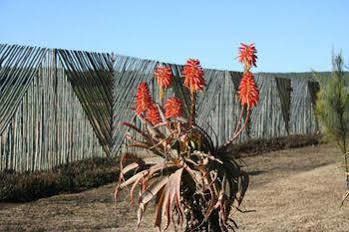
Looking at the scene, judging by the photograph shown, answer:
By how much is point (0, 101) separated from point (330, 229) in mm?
5804

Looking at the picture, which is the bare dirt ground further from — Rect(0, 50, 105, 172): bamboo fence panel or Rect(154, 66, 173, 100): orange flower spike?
Rect(154, 66, 173, 100): orange flower spike

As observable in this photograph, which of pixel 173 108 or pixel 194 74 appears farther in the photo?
pixel 173 108

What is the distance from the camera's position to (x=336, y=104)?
38.3 feet

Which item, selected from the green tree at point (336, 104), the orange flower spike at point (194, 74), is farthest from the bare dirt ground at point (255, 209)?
the orange flower spike at point (194, 74)

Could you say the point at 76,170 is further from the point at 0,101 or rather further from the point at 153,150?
the point at 153,150

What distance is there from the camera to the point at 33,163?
11133mm

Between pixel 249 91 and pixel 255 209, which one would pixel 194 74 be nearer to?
pixel 249 91

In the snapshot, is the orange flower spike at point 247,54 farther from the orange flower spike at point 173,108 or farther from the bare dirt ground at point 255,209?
the bare dirt ground at point 255,209

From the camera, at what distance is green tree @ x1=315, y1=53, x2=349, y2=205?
1159 cm

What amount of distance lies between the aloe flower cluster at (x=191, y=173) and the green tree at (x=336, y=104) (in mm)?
7408

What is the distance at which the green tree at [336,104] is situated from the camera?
11594mm

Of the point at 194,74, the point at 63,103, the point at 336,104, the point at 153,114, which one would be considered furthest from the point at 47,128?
the point at 194,74

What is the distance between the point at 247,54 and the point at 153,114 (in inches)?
31.8

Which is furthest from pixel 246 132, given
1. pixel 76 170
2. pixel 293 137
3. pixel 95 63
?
pixel 76 170
